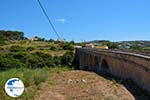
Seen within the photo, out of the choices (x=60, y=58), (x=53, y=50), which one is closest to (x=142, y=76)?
(x=60, y=58)

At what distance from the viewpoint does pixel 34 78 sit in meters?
18.5

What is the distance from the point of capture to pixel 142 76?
16.2 meters

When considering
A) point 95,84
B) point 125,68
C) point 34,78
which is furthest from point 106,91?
point 125,68

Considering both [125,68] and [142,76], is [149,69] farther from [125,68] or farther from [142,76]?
[125,68]

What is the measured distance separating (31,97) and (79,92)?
2072 millimetres

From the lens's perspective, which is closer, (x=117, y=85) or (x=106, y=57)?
(x=117, y=85)

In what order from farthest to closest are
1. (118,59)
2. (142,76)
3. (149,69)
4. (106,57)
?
(106,57) → (118,59) → (142,76) → (149,69)

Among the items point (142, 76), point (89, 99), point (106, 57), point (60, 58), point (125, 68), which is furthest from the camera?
point (60, 58)

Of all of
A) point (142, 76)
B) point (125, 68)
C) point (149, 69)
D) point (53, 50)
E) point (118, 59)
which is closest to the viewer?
point (149, 69)

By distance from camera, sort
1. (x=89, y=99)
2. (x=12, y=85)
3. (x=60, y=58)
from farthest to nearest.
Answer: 1. (x=60, y=58)
2. (x=89, y=99)
3. (x=12, y=85)

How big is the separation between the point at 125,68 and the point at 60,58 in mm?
54993

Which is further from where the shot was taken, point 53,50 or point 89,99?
point 53,50

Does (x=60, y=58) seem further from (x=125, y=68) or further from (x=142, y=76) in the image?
(x=142, y=76)

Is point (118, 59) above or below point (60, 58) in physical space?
above
